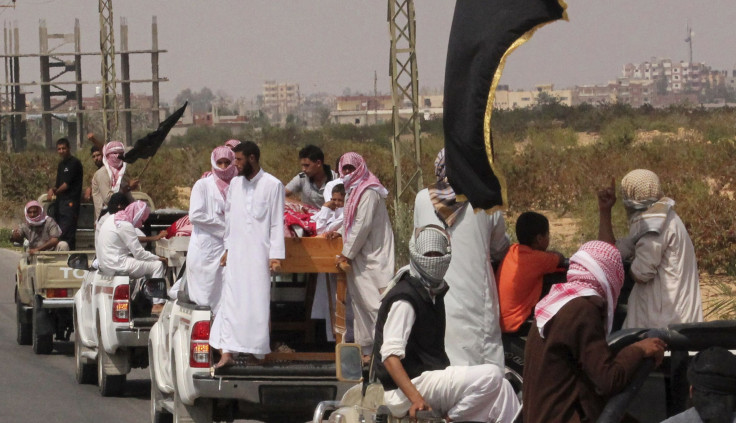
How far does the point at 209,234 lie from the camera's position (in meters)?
11.2

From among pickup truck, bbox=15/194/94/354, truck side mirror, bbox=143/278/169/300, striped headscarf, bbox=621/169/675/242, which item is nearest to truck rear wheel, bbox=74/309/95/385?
truck side mirror, bbox=143/278/169/300

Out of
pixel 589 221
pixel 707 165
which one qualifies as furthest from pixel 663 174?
pixel 589 221

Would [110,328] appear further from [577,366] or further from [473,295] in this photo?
[577,366]

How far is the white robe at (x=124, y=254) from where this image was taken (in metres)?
13.0

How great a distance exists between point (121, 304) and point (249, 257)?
3.15 metres

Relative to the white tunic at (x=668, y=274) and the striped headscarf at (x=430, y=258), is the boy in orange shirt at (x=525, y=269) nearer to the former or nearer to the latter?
the white tunic at (x=668, y=274)

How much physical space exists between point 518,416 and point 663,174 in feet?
76.4

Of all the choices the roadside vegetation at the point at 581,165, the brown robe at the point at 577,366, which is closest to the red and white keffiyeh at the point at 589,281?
the brown robe at the point at 577,366

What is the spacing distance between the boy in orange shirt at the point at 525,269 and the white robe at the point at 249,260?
7.07 feet

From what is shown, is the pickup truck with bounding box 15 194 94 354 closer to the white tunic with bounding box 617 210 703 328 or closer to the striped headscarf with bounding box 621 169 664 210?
the striped headscarf with bounding box 621 169 664 210

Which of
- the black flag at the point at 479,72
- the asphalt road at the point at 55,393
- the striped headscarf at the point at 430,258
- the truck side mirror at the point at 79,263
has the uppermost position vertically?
the black flag at the point at 479,72

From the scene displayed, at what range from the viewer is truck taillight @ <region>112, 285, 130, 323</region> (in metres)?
12.5

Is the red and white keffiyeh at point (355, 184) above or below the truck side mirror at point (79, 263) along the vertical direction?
above

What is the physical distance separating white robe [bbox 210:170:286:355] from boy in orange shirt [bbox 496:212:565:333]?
2.16 metres
